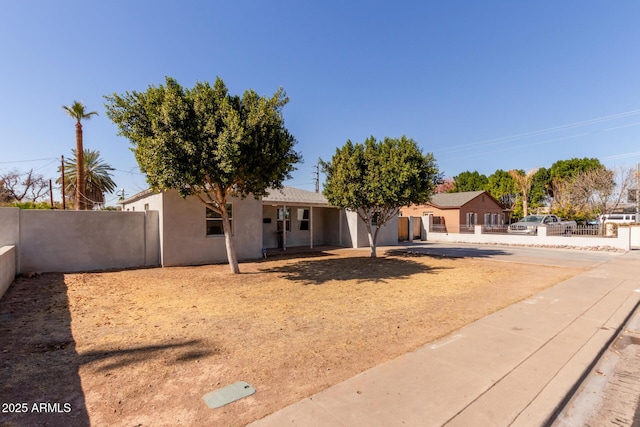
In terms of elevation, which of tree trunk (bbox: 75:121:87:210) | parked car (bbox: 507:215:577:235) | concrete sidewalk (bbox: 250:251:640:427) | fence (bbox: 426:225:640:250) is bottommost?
concrete sidewalk (bbox: 250:251:640:427)

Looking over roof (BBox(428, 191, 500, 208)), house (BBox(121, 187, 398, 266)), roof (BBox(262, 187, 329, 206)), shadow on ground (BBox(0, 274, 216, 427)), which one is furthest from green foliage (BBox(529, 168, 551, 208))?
shadow on ground (BBox(0, 274, 216, 427))

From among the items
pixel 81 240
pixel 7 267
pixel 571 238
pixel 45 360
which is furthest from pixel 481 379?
pixel 571 238

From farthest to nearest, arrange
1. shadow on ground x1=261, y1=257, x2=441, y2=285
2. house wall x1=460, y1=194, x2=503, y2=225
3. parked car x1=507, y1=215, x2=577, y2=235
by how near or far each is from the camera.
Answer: house wall x1=460, y1=194, x2=503, y2=225 < parked car x1=507, y1=215, x2=577, y2=235 < shadow on ground x1=261, y1=257, x2=441, y2=285

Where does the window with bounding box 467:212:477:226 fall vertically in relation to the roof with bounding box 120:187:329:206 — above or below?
below

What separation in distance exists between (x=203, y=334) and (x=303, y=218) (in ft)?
44.2

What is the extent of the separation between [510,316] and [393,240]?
14.7 meters

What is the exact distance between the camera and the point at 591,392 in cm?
348

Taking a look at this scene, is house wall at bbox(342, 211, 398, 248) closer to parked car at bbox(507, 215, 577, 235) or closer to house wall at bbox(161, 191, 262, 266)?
house wall at bbox(161, 191, 262, 266)

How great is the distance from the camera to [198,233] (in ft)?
40.0

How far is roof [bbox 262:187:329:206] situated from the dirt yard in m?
6.10

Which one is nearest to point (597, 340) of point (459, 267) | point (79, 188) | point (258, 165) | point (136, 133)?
point (459, 267)

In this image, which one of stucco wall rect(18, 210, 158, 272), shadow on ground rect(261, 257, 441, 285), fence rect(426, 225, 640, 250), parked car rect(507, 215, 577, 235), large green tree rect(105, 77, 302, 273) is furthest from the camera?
parked car rect(507, 215, 577, 235)

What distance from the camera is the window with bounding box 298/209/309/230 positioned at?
59.1ft

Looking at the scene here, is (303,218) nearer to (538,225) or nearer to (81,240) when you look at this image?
(81,240)
